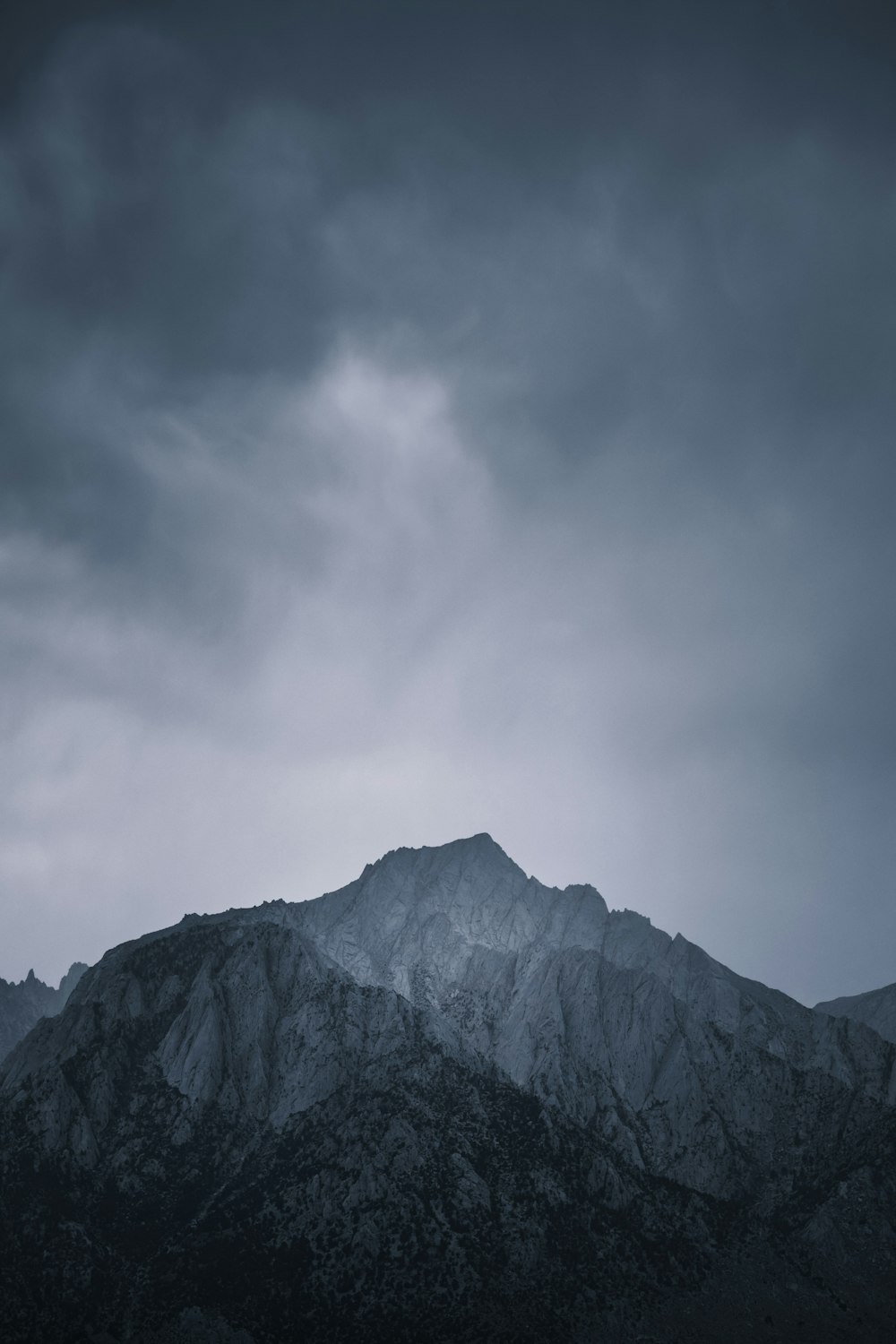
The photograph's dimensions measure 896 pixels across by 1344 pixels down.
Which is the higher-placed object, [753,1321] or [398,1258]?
[398,1258]

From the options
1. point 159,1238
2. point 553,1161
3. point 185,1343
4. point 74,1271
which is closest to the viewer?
point 185,1343

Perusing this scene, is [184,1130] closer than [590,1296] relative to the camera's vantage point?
No

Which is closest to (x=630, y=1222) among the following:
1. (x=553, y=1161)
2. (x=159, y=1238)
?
(x=553, y=1161)

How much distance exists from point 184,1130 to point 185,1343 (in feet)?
169

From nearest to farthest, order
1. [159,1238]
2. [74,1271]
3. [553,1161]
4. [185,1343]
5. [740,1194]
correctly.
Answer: [185,1343] → [74,1271] → [159,1238] → [553,1161] → [740,1194]

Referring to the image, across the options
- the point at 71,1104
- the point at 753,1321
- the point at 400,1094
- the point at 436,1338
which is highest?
the point at 71,1104

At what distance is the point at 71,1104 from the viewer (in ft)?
630

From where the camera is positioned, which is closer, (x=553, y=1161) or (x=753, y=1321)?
(x=753, y=1321)

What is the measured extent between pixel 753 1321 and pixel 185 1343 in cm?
9364

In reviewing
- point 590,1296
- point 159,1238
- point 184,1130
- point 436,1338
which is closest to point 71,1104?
point 184,1130

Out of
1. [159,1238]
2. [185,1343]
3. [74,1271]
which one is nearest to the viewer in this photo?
[185,1343]

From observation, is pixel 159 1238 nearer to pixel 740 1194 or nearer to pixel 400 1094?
pixel 400 1094

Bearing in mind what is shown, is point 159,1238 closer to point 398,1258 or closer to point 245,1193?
point 245,1193

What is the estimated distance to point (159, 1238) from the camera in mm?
167500
